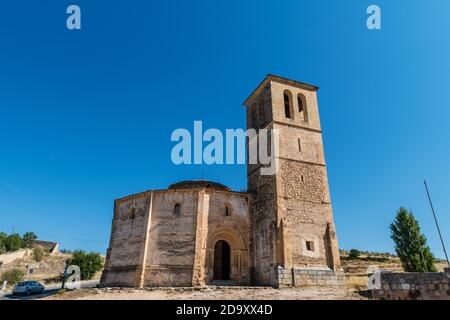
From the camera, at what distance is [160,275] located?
17.8m

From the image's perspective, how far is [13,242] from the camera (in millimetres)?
55625

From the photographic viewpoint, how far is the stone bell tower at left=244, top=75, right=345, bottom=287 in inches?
670

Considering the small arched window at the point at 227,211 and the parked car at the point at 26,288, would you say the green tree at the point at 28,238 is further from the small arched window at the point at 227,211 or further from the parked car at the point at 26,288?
the small arched window at the point at 227,211

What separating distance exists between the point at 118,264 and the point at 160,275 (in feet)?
12.2

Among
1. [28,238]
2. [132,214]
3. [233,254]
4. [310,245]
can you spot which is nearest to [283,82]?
[310,245]

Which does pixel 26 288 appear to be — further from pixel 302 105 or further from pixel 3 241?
pixel 3 241

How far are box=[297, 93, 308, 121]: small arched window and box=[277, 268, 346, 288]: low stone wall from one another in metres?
11.1

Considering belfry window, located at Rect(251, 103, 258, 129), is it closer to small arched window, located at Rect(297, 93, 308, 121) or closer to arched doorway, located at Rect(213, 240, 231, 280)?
small arched window, located at Rect(297, 93, 308, 121)

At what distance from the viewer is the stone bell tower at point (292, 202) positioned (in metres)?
17.0

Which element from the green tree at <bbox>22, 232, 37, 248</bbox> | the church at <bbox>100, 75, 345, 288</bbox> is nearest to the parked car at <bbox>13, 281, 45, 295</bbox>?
the church at <bbox>100, 75, 345, 288</bbox>

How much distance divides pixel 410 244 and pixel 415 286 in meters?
23.1

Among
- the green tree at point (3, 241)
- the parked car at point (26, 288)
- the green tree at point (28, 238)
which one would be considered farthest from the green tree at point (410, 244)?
the green tree at point (28, 238)

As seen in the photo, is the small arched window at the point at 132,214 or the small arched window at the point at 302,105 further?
the small arched window at the point at 302,105
